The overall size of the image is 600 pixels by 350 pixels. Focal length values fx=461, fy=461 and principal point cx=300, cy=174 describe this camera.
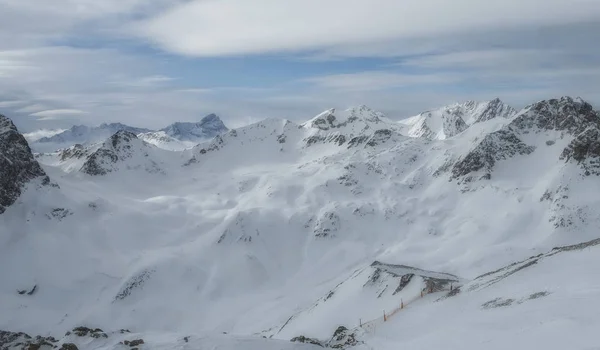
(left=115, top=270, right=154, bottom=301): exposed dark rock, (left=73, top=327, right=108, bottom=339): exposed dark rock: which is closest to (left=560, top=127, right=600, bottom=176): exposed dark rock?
(left=115, top=270, right=154, bottom=301): exposed dark rock

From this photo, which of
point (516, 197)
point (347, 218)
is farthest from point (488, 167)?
point (347, 218)

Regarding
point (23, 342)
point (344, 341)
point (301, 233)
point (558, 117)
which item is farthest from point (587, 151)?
point (23, 342)

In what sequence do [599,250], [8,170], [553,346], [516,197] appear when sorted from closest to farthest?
1. [553,346]
2. [599,250]
3. [516,197]
4. [8,170]

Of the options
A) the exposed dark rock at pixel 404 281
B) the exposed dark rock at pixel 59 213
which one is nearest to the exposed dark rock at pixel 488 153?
the exposed dark rock at pixel 404 281

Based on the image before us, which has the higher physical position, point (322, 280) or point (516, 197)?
point (516, 197)

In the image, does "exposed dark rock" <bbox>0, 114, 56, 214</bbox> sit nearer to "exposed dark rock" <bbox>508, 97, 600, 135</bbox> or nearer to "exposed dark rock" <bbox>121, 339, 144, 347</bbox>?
"exposed dark rock" <bbox>121, 339, 144, 347</bbox>

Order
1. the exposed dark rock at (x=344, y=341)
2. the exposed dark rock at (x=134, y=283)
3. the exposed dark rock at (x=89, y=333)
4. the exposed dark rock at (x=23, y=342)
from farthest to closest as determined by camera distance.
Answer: the exposed dark rock at (x=134, y=283), the exposed dark rock at (x=344, y=341), the exposed dark rock at (x=89, y=333), the exposed dark rock at (x=23, y=342)

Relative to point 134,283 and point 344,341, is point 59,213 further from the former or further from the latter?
point 344,341

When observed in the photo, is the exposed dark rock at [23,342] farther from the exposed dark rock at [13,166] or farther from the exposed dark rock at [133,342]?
the exposed dark rock at [13,166]

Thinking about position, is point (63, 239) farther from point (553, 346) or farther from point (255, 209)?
point (553, 346)
